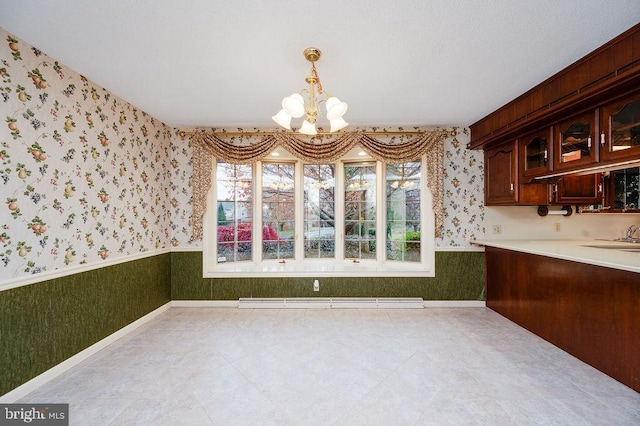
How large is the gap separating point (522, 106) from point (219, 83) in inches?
114

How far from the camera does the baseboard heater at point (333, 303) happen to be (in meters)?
3.49

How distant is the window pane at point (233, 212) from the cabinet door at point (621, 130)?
11.7ft

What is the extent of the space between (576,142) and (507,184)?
0.87m

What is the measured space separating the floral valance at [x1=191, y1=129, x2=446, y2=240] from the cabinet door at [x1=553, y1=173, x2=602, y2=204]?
1.22 metres

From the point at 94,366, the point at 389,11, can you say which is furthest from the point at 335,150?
the point at 94,366

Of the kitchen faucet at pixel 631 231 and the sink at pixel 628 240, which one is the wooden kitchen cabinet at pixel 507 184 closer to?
the sink at pixel 628 240

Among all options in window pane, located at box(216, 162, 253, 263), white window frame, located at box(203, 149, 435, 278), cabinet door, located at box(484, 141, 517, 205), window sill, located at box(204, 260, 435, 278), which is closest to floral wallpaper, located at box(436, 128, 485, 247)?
cabinet door, located at box(484, 141, 517, 205)

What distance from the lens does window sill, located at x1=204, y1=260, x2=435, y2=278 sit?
141 inches

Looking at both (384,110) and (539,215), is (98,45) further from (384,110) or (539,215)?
(539,215)

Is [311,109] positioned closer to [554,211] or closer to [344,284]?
[344,284]

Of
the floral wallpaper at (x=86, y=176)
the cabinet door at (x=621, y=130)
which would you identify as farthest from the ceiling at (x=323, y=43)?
the cabinet door at (x=621, y=130)

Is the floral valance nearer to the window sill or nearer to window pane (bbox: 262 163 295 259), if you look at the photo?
window pane (bbox: 262 163 295 259)

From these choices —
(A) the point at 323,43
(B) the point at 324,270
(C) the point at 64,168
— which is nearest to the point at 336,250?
(B) the point at 324,270

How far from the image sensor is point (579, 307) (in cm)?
233
